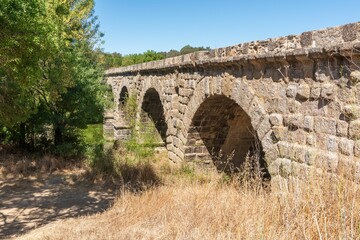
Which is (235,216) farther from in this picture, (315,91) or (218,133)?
(218,133)

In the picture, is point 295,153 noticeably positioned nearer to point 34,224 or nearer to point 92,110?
point 34,224

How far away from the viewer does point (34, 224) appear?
605cm

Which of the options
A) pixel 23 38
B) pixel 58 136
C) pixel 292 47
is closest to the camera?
pixel 292 47

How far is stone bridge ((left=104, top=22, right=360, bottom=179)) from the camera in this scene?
437cm

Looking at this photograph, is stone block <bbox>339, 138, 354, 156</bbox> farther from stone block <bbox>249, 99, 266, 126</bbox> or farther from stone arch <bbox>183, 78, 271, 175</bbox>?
stone arch <bbox>183, 78, 271, 175</bbox>

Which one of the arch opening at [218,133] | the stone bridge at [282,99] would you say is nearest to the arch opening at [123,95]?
the stone bridge at [282,99]

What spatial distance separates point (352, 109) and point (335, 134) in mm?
430

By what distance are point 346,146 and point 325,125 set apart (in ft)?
1.38

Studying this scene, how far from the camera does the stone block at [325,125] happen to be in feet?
15.1

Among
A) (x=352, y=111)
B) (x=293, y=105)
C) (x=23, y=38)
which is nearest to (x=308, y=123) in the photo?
(x=293, y=105)

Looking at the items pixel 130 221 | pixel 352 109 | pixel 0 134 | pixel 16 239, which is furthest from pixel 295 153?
pixel 0 134

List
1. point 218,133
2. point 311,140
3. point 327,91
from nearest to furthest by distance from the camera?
point 327,91 → point 311,140 → point 218,133

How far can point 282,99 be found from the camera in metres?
5.48

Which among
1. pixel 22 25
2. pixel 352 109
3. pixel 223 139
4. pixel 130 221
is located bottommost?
pixel 130 221
